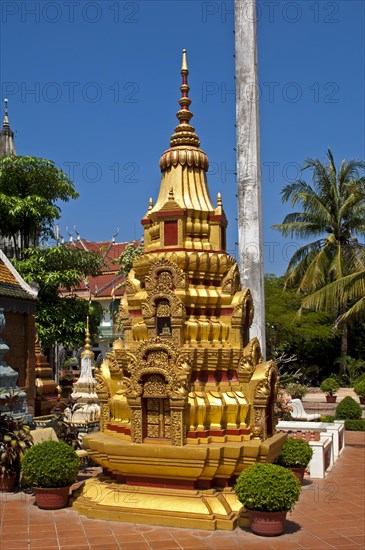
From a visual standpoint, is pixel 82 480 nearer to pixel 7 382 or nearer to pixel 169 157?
pixel 7 382

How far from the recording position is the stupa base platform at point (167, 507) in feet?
32.8

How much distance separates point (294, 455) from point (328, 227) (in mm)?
26485

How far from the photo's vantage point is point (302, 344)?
133 ft

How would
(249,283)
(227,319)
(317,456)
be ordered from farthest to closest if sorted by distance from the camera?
(249,283)
(317,456)
(227,319)

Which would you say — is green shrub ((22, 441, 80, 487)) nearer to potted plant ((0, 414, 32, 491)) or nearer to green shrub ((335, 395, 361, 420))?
potted plant ((0, 414, 32, 491))

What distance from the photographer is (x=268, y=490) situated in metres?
9.19

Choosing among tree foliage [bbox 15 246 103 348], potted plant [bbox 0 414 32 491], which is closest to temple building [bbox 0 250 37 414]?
tree foliage [bbox 15 246 103 348]

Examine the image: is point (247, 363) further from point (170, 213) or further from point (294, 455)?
point (170, 213)

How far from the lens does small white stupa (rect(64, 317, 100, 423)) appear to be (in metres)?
19.5

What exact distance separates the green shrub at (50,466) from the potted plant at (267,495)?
315 cm

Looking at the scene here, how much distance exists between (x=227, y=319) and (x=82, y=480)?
501 cm

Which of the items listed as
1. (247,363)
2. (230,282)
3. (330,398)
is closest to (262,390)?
(247,363)

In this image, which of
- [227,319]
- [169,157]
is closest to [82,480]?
[227,319]

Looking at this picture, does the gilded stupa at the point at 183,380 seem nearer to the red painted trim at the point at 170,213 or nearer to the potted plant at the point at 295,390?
the red painted trim at the point at 170,213
